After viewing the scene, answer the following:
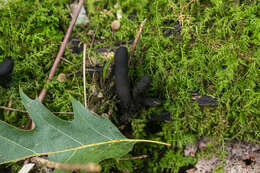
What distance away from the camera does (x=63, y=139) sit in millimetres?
1626

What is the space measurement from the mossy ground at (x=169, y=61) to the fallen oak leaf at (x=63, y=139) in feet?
1.05

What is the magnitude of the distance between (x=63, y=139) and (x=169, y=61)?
3.30ft

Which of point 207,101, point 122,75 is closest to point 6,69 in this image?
point 122,75

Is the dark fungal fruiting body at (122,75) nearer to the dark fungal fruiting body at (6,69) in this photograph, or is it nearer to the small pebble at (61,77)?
the small pebble at (61,77)

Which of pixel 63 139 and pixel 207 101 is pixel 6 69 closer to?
pixel 63 139

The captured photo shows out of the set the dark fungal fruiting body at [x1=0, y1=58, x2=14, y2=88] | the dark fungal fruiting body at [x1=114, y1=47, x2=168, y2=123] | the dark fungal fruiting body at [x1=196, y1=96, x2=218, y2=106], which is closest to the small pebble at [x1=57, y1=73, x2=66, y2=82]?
the dark fungal fruiting body at [x1=0, y1=58, x2=14, y2=88]

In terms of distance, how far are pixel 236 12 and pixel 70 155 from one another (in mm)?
1640

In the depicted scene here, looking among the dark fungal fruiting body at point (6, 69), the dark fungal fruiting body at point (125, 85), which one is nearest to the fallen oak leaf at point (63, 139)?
the dark fungal fruiting body at point (125, 85)

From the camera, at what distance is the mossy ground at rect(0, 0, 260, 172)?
194cm

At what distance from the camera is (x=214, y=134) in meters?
2.01

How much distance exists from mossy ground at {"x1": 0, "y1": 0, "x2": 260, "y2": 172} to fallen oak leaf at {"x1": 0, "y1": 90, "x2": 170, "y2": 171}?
321mm

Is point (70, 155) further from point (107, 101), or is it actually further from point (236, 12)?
point (236, 12)

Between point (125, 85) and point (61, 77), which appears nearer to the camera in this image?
point (125, 85)

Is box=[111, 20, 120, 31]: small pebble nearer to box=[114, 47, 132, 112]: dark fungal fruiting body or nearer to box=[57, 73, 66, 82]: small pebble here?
box=[114, 47, 132, 112]: dark fungal fruiting body
